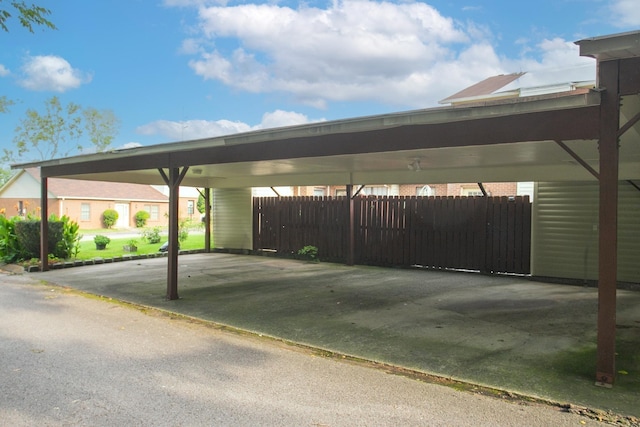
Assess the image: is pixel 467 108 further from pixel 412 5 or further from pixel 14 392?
pixel 412 5

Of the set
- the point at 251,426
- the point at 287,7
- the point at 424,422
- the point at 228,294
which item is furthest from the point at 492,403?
the point at 287,7

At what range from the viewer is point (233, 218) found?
53.9ft

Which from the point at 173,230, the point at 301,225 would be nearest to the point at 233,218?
the point at 301,225

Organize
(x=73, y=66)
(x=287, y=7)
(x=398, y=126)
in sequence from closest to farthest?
(x=398, y=126), (x=287, y=7), (x=73, y=66)

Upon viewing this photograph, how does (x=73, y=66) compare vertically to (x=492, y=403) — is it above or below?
above

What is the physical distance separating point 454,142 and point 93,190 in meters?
34.0

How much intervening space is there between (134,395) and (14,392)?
3.39 feet

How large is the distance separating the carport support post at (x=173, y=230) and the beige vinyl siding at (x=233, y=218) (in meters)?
7.60

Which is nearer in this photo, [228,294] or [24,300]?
[24,300]

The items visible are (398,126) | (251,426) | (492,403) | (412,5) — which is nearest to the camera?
(251,426)

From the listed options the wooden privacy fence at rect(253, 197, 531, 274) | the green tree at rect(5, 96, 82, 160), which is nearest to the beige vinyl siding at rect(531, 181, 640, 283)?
the wooden privacy fence at rect(253, 197, 531, 274)

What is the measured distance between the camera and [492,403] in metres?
3.73

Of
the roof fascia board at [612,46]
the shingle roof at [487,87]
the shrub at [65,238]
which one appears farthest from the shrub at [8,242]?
the shingle roof at [487,87]

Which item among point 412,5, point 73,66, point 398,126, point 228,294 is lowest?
point 228,294
